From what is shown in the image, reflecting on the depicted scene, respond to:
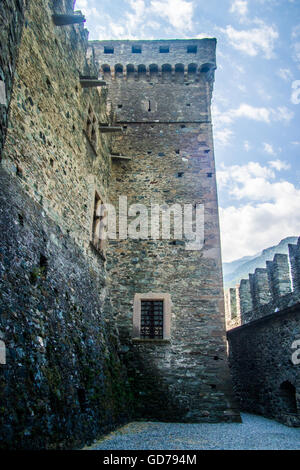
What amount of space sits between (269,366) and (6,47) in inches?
440

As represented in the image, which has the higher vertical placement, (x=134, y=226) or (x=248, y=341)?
(x=134, y=226)

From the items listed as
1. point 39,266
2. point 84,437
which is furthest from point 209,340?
point 39,266

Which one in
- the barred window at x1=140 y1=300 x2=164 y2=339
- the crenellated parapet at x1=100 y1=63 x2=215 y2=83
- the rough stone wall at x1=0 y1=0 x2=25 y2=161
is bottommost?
the barred window at x1=140 y1=300 x2=164 y2=339

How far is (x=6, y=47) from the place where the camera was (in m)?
3.86

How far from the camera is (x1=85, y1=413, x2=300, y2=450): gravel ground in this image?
5.90m

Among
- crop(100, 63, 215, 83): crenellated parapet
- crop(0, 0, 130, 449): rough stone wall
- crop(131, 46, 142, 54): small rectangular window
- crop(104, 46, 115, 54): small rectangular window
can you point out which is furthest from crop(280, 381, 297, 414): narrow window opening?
crop(104, 46, 115, 54): small rectangular window

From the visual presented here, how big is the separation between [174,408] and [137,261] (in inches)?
170

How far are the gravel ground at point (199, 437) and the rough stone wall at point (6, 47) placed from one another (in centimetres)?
499

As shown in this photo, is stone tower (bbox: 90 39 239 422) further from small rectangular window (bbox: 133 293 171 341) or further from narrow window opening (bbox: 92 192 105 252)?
narrow window opening (bbox: 92 192 105 252)

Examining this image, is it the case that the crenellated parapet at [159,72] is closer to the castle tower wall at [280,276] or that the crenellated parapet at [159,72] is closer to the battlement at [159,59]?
the battlement at [159,59]

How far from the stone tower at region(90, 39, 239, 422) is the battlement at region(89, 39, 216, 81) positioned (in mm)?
41

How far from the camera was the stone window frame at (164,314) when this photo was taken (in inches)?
393
